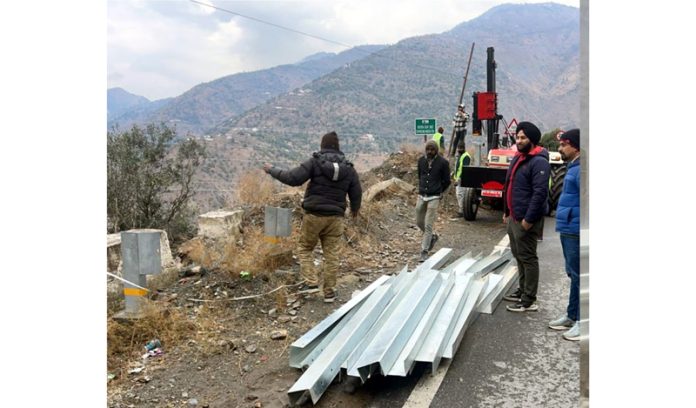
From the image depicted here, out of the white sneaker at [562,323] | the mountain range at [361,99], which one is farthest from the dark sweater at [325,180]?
the white sneaker at [562,323]

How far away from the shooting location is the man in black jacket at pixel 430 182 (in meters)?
7.60

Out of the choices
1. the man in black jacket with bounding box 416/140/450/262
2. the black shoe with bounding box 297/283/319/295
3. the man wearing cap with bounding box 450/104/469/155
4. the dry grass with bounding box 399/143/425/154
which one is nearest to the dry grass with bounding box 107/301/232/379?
the black shoe with bounding box 297/283/319/295

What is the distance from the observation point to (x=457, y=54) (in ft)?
150

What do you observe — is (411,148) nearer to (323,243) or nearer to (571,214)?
(323,243)

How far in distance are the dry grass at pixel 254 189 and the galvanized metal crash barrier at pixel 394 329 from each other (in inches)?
158

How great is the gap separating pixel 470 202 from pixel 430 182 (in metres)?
3.48

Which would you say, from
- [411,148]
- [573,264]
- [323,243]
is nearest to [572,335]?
[573,264]

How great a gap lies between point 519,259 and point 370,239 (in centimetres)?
363

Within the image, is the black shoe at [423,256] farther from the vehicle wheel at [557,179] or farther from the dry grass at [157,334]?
the vehicle wheel at [557,179]

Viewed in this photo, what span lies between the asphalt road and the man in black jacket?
8.68 ft

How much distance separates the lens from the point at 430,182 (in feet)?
25.2

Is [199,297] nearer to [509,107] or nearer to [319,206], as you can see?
[319,206]

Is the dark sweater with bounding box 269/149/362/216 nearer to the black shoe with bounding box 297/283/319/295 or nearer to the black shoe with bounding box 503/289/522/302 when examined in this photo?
the black shoe with bounding box 297/283/319/295

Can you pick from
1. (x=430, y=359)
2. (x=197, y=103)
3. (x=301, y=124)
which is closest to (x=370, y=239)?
(x=430, y=359)
